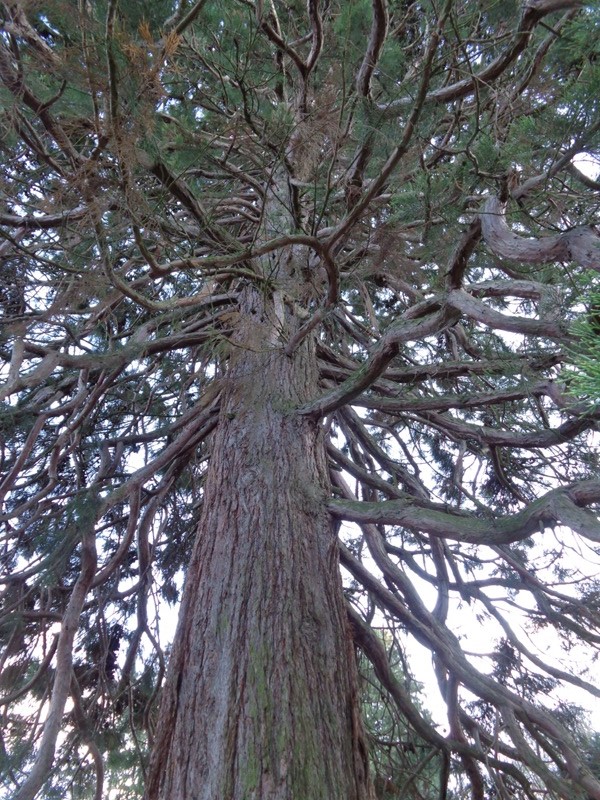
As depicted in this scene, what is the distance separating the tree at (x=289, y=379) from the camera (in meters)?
1.56

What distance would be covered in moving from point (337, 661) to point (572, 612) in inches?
62.6

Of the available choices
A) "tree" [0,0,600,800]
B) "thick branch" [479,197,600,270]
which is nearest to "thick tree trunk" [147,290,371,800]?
"tree" [0,0,600,800]

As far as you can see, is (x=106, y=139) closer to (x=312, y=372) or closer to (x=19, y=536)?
(x=312, y=372)

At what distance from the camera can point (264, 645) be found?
173 cm

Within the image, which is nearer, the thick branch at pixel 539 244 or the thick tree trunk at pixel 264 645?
the thick branch at pixel 539 244

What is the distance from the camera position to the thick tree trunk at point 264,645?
148cm

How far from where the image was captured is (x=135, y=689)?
11.6ft

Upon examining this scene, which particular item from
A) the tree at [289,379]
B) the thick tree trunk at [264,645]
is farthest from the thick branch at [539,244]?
the thick tree trunk at [264,645]

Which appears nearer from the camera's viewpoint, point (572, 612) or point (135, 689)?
point (572, 612)

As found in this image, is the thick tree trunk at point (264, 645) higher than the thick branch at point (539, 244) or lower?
lower

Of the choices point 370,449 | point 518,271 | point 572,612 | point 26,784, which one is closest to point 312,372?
point 370,449

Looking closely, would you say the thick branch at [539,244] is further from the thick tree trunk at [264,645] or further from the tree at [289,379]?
the thick tree trunk at [264,645]

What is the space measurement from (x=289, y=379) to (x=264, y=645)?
1.40 meters

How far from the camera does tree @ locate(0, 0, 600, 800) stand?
1558 mm
